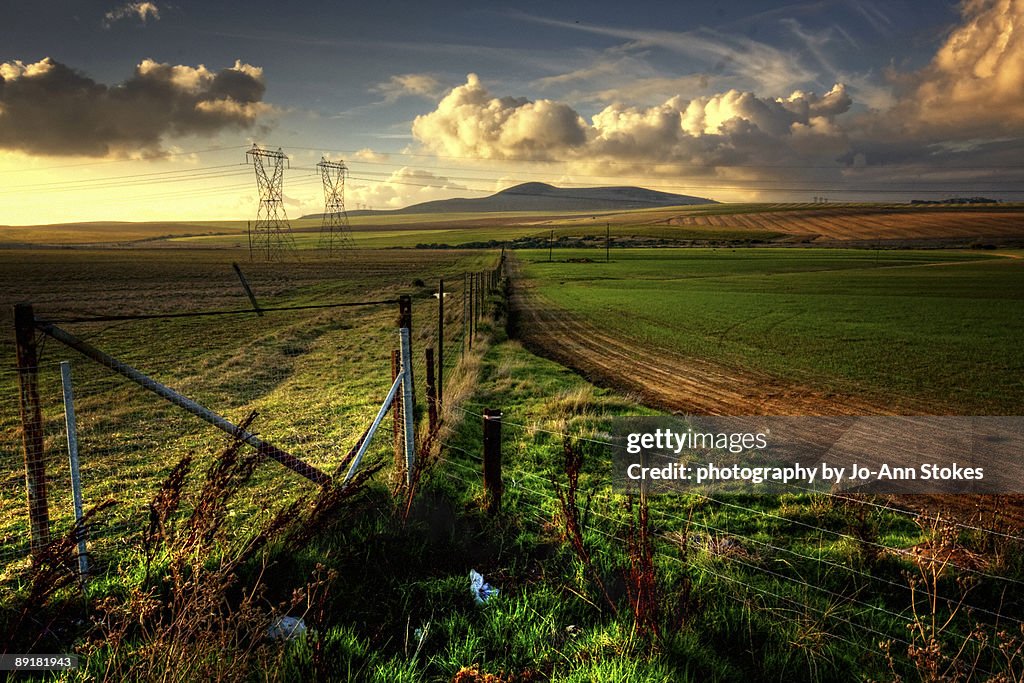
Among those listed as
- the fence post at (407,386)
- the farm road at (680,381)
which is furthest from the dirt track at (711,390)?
the fence post at (407,386)

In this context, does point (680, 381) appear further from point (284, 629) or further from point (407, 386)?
point (284, 629)

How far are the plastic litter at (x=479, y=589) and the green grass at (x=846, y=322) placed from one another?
12.6 m

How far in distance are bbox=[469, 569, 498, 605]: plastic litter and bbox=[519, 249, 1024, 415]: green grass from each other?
41.4 feet

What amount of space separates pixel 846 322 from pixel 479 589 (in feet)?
86.5

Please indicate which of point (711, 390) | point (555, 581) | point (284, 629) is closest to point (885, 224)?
point (711, 390)

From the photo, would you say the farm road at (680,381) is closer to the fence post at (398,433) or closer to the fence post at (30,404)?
the fence post at (398,433)

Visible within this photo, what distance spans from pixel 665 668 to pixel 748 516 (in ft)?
13.3

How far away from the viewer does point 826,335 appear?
22.4 metres

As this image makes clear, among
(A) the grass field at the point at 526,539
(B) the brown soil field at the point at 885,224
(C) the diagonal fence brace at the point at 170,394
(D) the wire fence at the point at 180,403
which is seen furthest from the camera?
(B) the brown soil field at the point at 885,224

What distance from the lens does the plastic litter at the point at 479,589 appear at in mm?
4426

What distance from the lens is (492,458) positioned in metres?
6.02

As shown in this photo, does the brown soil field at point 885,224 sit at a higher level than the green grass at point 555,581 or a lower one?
higher

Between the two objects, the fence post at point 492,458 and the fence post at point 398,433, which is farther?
the fence post at point 398,433

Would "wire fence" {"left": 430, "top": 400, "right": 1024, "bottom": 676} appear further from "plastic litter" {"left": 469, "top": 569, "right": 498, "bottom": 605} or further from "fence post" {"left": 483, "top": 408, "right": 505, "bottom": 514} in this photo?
"plastic litter" {"left": 469, "top": 569, "right": 498, "bottom": 605}
